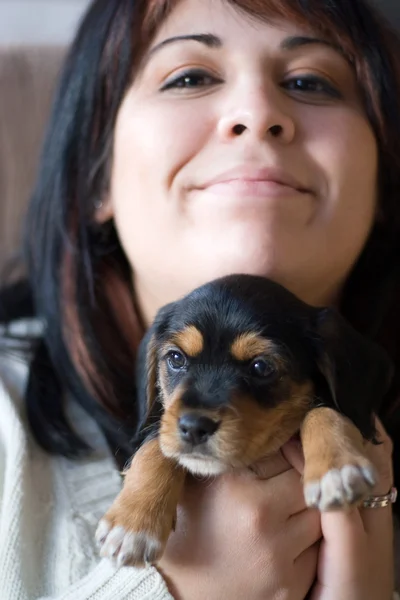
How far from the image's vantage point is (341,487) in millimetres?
907

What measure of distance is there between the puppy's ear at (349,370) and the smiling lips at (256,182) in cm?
25

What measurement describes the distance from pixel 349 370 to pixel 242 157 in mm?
440

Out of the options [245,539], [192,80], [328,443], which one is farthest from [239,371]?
[192,80]

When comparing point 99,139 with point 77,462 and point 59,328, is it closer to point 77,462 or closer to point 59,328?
point 59,328

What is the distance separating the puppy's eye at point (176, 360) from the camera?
3.64 feet

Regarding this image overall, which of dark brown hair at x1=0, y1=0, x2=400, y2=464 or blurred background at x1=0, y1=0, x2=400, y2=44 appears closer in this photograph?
dark brown hair at x1=0, y1=0, x2=400, y2=464

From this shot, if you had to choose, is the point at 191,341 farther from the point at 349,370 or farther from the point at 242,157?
the point at 242,157

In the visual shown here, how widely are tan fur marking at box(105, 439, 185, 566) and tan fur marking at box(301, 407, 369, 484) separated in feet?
0.71

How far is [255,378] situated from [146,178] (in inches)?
19.4

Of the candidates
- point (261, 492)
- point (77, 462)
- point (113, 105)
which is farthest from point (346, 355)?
point (113, 105)

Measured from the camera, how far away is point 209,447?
979 mm

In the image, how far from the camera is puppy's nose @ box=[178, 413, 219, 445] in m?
0.97

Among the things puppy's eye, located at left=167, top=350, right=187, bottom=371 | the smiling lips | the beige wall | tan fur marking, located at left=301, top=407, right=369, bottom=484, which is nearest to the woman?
the smiling lips

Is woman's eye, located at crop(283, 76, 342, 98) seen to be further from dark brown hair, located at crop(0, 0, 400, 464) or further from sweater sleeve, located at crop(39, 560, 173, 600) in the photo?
sweater sleeve, located at crop(39, 560, 173, 600)
